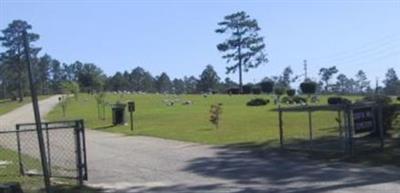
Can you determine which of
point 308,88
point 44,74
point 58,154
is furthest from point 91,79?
point 58,154

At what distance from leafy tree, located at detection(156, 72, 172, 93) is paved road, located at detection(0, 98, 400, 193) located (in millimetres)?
151958

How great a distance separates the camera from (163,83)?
17812 cm

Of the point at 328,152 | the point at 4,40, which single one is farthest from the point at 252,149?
the point at 4,40

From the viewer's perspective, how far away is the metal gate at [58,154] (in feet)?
50.7

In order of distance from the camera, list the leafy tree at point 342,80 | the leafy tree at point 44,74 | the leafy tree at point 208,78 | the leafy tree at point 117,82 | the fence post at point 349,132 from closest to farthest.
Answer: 1. the fence post at point 349,132
2. the leafy tree at point 342,80
3. the leafy tree at point 44,74
4. the leafy tree at point 117,82
5. the leafy tree at point 208,78

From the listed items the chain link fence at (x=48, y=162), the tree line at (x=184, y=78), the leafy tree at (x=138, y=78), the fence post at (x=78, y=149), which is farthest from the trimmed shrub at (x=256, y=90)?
the fence post at (x=78, y=149)

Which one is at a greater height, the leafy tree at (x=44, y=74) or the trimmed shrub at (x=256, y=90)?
the leafy tree at (x=44, y=74)

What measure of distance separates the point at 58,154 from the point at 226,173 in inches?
324

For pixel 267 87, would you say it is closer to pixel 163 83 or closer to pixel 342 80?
pixel 342 80

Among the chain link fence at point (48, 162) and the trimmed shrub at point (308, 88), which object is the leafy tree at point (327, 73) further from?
the chain link fence at point (48, 162)

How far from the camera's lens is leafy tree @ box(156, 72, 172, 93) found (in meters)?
176

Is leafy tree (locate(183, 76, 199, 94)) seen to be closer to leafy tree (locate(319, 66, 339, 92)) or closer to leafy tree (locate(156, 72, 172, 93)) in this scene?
leafy tree (locate(156, 72, 172, 93))

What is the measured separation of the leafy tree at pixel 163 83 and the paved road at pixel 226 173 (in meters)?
152

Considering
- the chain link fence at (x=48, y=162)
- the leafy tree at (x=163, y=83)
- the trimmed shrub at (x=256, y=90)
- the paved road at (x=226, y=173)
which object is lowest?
the paved road at (x=226, y=173)
